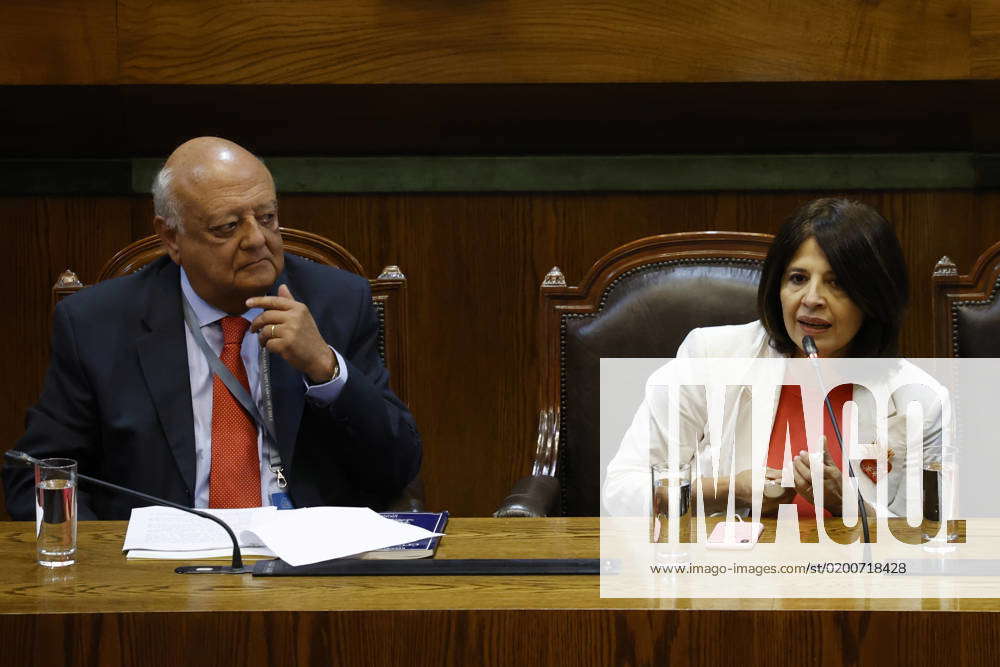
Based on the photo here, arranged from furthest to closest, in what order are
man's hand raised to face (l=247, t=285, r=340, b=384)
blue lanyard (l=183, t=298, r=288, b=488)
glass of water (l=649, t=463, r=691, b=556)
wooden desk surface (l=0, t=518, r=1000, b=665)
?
blue lanyard (l=183, t=298, r=288, b=488) → man's hand raised to face (l=247, t=285, r=340, b=384) → glass of water (l=649, t=463, r=691, b=556) → wooden desk surface (l=0, t=518, r=1000, b=665)

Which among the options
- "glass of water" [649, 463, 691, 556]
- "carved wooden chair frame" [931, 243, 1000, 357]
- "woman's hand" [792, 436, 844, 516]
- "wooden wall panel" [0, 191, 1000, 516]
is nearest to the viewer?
"glass of water" [649, 463, 691, 556]

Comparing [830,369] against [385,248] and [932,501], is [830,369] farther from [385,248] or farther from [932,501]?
[385,248]

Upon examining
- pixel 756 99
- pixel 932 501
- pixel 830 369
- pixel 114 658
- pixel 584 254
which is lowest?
pixel 114 658

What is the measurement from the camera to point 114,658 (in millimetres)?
1179

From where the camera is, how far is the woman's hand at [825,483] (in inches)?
64.9

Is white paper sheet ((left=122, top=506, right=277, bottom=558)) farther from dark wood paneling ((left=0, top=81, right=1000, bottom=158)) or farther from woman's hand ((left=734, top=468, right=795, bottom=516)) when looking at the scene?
dark wood paneling ((left=0, top=81, right=1000, bottom=158))

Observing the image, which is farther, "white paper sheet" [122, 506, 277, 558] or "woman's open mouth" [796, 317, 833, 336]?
"woman's open mouth" [796, 317, 833, 336]

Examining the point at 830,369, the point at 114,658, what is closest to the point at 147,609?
the point at 114,658

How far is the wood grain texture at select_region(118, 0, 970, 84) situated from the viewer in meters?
2.49

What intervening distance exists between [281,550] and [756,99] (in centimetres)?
161

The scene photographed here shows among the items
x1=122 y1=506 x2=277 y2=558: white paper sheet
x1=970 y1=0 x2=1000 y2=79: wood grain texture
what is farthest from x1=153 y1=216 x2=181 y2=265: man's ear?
x1=970 y1=0 x2=1000 y2=79: wood grain texture

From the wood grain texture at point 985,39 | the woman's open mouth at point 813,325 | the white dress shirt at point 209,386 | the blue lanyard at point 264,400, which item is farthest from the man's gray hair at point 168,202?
the wood grain texture at point 985,39

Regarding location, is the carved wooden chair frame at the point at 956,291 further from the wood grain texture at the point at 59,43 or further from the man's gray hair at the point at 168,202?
the wood grain texture at the point at 59,43

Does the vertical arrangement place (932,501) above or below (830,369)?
below
